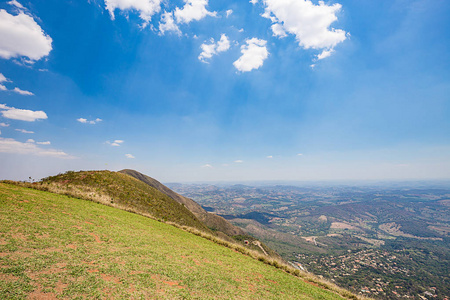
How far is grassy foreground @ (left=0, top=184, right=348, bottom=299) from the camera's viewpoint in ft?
18.0

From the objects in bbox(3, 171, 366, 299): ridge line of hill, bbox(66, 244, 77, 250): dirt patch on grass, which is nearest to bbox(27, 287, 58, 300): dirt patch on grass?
bbox(66, 244, 77, 250): dirt patch on grass

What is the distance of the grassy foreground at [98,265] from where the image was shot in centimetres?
549

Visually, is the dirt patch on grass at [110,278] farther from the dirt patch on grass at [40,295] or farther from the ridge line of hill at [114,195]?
the ridge line of hill at [114,195]

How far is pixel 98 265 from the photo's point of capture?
23.4 feet

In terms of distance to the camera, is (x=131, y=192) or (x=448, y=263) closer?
(x=131, y=192)

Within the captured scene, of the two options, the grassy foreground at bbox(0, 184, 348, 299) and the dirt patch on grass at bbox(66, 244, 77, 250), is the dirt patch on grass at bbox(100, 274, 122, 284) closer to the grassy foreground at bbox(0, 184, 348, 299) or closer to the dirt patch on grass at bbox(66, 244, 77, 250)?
the grassy foreground at bbox(0, 184, 348, 299)

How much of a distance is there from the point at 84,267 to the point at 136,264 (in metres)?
2.03

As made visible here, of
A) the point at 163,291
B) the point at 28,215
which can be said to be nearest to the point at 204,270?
the point at 163,291

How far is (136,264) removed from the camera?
8.02 meters

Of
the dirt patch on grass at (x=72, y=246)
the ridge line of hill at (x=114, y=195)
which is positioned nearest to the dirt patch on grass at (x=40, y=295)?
the dirt patch on grass at (x=72, y=246)

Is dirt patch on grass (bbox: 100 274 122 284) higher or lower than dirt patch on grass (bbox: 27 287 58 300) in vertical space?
lower

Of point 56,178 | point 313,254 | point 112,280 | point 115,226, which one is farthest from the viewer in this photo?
point 313,254

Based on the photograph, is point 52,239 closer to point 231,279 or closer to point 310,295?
point 231,279

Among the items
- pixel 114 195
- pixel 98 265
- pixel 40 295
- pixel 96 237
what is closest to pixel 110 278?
pixel 98 265
